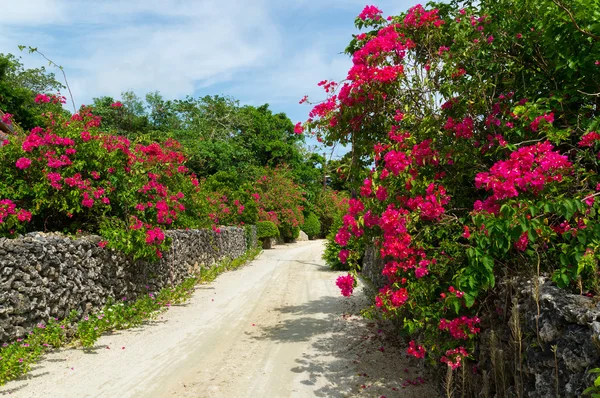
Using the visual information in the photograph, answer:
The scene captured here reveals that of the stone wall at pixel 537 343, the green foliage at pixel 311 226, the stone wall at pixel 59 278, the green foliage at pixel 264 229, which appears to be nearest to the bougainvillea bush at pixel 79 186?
the stone wall at pixel 59 278

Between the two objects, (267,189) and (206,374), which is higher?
(267,189)

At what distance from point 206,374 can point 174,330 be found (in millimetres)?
2249

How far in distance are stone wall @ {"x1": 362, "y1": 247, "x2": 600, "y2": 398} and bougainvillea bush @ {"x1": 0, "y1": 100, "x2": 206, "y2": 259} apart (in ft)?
19.3

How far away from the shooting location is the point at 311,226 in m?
36.0

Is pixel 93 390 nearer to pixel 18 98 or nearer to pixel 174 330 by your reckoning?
pixel 174 330

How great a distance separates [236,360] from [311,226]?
30.7 metres

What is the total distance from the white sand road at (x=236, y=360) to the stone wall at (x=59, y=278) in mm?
620

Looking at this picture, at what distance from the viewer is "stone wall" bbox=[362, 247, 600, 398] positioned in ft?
7.42

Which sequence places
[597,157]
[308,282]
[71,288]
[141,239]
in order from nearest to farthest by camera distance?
[597,157] < [71,288] < [141,239] < [308,282]

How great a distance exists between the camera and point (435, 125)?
443cm

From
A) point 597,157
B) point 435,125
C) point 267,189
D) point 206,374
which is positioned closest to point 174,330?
point 206,374

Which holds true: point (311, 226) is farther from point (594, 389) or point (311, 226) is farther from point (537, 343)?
point (594, 389)

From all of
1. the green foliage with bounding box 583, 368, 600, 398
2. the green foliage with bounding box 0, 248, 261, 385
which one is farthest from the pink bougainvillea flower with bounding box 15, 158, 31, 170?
the green foliage with bounding box 583, 368, 600, 398

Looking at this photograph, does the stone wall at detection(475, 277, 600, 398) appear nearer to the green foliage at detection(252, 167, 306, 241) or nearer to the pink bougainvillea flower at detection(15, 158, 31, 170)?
the pink bougainvillea flower at detection(15, 158, 31, 170)
